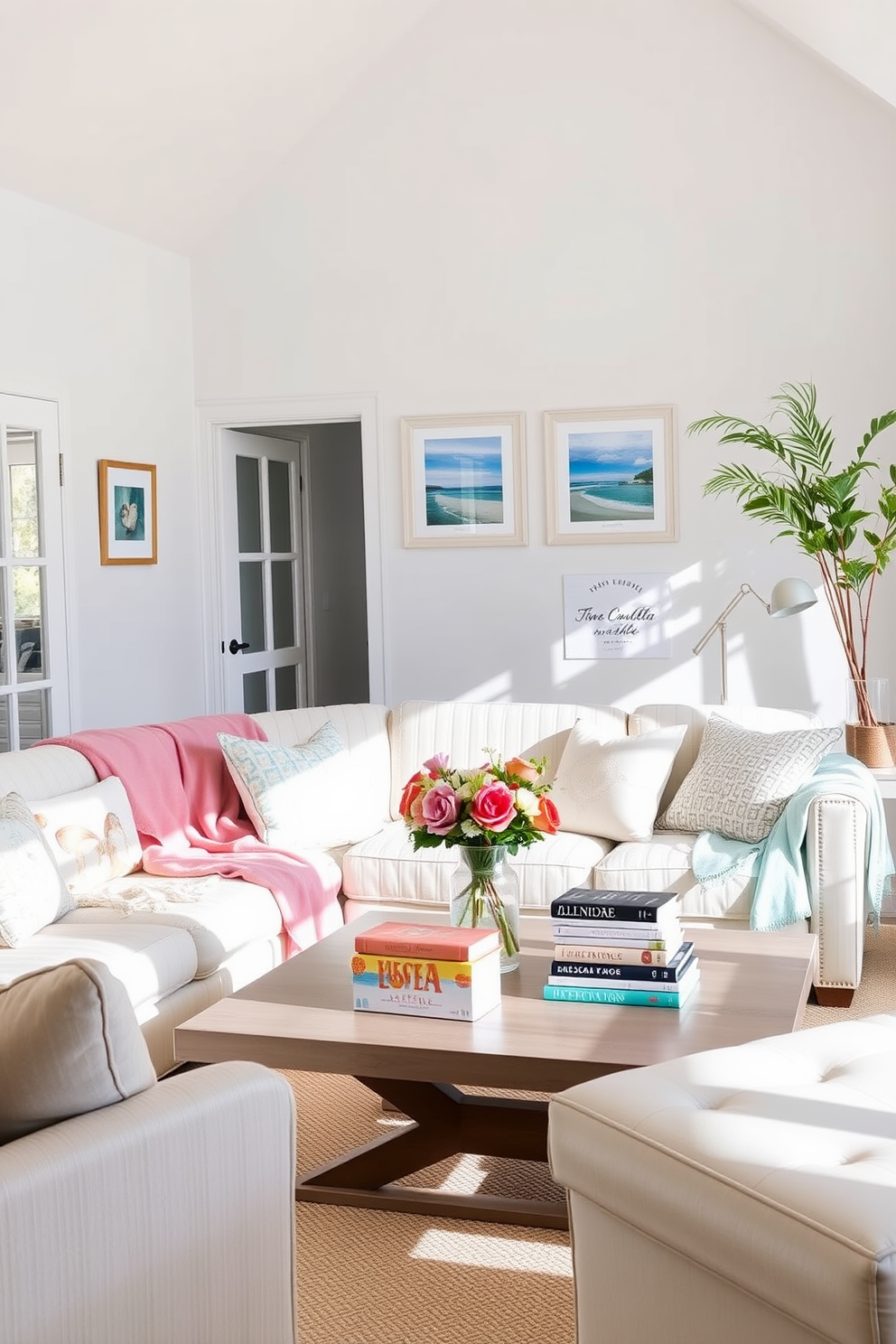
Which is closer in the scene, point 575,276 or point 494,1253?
point 494,1253

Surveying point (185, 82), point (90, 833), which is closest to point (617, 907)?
point (90, 833)

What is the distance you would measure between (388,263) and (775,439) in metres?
1.94

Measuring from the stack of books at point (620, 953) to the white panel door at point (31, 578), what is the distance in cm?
268

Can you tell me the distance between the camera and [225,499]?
Answer: 6129 mm

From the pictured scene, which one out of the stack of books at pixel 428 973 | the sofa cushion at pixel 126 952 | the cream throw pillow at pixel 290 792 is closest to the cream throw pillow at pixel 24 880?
the sofa cushion at pixel 126 952

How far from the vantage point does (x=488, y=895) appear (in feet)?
9.51

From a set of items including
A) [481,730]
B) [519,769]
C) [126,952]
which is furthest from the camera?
[481,730]

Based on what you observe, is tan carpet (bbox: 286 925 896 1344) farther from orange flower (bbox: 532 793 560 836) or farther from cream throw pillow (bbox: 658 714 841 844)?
cream throw pillow (bbox: 658 714 841 844)

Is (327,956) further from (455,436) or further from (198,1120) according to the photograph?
(455,436)

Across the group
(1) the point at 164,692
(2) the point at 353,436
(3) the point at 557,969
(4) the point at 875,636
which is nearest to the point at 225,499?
(1) the point at 164,692

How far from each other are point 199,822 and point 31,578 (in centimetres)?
125

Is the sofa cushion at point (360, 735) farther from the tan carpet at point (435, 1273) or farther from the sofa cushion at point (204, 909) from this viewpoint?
the tan carpet at point (435, 1273)

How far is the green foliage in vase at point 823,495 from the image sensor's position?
14.8ft

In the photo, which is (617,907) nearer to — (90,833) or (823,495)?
(90,833)
